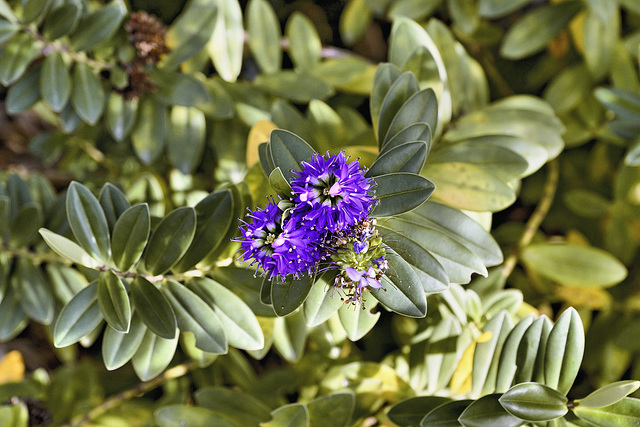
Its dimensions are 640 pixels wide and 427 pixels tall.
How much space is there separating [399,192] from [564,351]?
1.37ft

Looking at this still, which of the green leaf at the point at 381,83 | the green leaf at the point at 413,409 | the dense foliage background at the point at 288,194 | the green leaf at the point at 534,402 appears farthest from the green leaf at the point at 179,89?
the green leaf at the point at 534,402

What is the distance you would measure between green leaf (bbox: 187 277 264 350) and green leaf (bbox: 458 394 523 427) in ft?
1.22

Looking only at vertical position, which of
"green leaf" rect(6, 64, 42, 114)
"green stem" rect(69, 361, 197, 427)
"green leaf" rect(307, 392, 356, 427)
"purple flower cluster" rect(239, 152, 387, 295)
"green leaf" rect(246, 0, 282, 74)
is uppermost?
"green leaf" rect(246, 0, 282, 74)

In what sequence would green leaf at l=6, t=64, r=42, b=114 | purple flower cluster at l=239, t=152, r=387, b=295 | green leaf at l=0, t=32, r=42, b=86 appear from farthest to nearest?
1. green leaf at l=6, t=64, r=42, b=114
2. green leaf at l=0, t=32, r=42, b=86
3. purple flower cluster at l=239, t=152, r=387, b=295

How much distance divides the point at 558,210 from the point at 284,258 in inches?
50.2

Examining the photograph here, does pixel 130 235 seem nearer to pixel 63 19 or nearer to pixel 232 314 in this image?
pixel 232 314

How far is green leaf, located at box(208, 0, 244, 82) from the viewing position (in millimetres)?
1376

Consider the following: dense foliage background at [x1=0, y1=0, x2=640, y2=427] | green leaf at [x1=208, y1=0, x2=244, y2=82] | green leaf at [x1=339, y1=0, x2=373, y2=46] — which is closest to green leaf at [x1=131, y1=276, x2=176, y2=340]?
dense foliage background at [x1=0, y1=0, x2=640, y2=427]

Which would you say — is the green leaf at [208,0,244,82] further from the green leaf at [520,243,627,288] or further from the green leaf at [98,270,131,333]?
the green leaf at [520,243,627,288]

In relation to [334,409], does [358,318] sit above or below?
above

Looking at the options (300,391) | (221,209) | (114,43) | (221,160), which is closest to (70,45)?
(114,43)

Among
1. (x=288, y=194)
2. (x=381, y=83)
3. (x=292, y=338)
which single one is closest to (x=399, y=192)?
(x=288, y=194)

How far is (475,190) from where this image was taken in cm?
100

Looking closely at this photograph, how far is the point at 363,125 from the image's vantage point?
4.73ft
